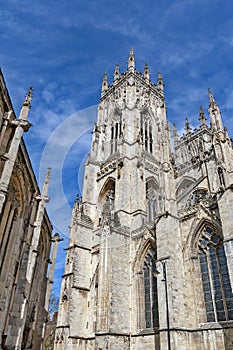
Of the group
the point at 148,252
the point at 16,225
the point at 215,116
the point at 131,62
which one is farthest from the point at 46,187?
the point at 131,62

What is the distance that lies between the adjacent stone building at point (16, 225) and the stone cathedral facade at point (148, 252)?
4.84 meters

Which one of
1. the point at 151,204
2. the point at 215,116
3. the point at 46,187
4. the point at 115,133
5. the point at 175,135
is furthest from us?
the point at 175,135

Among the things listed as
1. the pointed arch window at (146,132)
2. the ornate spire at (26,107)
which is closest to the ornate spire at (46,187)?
the ornate spire at (26,107)

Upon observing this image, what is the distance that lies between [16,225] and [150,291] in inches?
361

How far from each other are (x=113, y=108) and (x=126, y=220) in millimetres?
16635

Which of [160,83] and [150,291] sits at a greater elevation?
[160,83]

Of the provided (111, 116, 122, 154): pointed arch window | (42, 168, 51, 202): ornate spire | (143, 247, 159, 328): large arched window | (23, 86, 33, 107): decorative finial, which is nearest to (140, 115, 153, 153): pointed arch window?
(111, 116, 122, 154): pointed arch window

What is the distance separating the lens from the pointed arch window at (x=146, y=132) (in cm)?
3002

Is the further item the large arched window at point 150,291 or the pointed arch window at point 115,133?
the pointed arch window at point 115,133

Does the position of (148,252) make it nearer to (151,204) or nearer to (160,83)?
(151,204)

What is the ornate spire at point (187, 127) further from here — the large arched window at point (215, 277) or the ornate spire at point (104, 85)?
the large arched window at point (215, 277)

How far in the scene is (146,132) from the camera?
102 ft

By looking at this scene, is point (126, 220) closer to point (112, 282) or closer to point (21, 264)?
point (112, 282)

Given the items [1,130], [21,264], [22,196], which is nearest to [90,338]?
[21,264]
